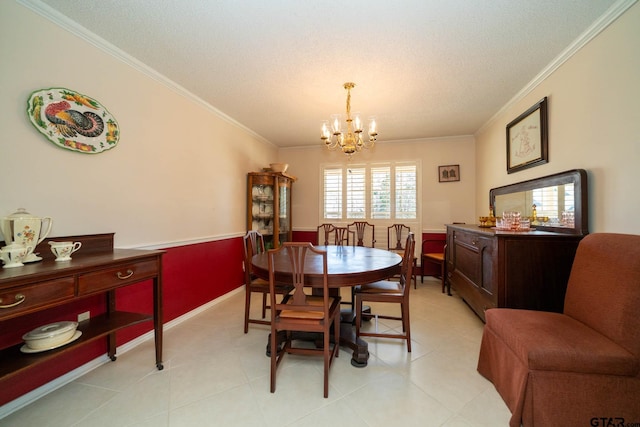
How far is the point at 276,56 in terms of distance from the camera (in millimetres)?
2109

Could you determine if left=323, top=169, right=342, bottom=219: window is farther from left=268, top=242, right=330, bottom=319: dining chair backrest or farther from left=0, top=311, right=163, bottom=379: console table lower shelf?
left=0, top=311, right=163, bottom=379: console table lower shelf

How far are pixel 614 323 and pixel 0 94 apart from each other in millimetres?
3686

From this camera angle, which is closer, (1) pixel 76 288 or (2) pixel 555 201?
(1) pixel 76 288

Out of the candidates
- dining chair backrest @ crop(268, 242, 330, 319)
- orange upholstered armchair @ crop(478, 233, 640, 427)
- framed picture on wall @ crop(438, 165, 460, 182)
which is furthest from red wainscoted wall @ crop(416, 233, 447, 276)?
dining chair backrest @ crop(268, 242, 330, 319)

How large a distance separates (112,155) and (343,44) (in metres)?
2.07

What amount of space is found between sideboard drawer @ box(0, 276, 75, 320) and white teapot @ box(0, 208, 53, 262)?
1.02ft

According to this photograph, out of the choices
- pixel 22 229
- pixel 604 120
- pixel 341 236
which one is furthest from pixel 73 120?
pixel 604 120

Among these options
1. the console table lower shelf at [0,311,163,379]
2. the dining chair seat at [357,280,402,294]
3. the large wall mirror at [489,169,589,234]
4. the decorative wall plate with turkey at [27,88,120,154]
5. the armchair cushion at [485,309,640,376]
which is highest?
the decorative wall plate with turkey at [27,88,120,154]

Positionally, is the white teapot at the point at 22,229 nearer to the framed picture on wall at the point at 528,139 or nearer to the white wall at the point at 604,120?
the white wall at the point at 604,120

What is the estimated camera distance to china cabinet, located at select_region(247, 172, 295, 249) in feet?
13.1

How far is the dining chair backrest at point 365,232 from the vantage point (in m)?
4.43

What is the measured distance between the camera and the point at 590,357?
122 centimetres

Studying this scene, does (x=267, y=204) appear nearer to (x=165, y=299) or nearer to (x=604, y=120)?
(x=165, y=299)

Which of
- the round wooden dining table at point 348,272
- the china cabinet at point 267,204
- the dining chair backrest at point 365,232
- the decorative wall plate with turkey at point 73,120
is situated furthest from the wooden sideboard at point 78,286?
the dining chair backrest at point 365,232
